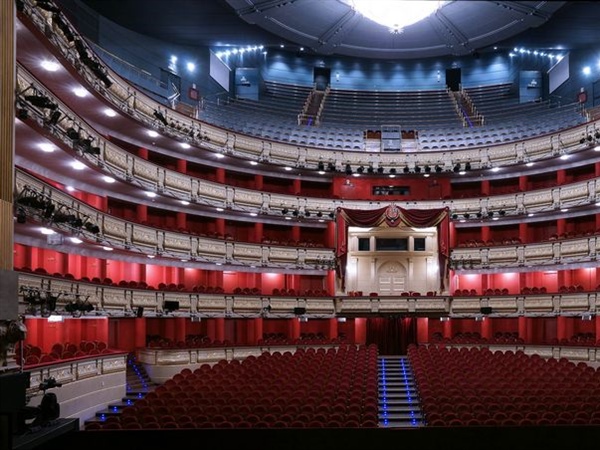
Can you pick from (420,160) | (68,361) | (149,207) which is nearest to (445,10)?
(420,160)

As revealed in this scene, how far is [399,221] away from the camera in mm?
25422

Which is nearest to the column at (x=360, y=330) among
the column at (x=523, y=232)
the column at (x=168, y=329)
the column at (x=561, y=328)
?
the column at (x=561, y=328)

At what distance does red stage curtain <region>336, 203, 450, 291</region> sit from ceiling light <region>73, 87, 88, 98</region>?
40.1 feet

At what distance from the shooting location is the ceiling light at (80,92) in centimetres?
1635

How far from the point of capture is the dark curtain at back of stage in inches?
976

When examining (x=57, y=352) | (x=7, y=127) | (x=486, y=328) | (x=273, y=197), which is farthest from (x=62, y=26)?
(x=486, y=328)

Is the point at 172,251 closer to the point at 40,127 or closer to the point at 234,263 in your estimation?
the point at 234,263

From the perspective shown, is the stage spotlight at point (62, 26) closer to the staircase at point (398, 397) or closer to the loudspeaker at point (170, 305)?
the loudspeaker at point (170, 305)

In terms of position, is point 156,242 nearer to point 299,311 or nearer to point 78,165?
point 78,165

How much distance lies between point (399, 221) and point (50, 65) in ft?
50.4

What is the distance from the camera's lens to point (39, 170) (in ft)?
51.8

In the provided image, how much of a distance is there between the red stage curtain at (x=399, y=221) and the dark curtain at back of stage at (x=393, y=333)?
2037 millimetres

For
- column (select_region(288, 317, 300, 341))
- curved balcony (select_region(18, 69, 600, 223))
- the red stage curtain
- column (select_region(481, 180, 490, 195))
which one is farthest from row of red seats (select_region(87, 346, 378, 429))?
column (select_region(481, 180, 490, 195))

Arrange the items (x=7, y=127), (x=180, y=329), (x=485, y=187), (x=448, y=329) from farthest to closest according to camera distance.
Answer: (x=485, y=187)
(x=448, y=329)
(x=180, y=329)
(x=7, y=127)
